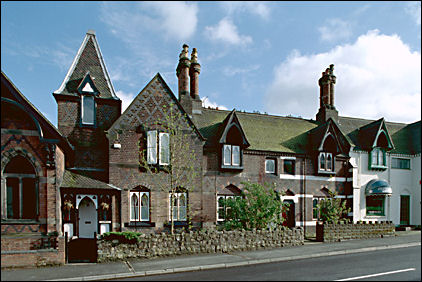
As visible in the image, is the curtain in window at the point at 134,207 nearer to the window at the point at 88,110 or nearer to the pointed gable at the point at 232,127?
the window at the point at 88,110

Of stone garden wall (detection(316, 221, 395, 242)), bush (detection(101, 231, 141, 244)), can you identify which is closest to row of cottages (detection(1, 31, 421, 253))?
bush (detection(101, 231, 141, 244))

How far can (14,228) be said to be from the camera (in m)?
15.0

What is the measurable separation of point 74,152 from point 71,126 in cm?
164

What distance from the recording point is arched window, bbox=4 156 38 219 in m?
15.3

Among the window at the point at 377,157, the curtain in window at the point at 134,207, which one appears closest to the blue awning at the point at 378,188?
the window at the point at 377,157

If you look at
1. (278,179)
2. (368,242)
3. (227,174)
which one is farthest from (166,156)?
(368,242)

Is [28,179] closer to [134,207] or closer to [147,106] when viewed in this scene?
[134,207]

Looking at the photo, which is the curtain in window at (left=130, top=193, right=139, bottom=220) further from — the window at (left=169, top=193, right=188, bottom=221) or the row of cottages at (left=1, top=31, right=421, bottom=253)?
the window at (left=169, top=193, right=188, bottom=221)

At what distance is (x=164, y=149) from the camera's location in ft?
70.1

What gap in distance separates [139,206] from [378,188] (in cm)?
1897

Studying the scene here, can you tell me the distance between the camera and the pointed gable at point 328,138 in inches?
1035

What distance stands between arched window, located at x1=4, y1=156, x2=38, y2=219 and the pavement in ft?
8.43

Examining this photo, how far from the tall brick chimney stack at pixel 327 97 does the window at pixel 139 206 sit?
18388mm

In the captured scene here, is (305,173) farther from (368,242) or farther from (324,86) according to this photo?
(324,86)
